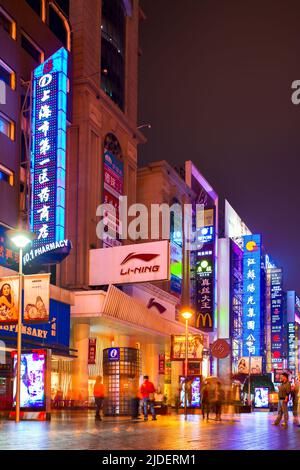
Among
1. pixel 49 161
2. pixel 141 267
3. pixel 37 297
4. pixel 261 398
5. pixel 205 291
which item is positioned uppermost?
pixel 49 161

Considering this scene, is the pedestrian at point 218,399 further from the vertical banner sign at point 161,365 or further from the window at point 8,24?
the vertical banner sign at point 161,365

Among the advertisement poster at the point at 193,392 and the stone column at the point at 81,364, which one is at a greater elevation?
the stone column at the point at 81,364

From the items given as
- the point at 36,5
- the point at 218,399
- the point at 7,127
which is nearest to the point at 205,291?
the point at 36,5

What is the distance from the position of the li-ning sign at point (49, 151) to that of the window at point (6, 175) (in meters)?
1.15

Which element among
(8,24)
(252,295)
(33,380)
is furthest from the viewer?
(252,295)

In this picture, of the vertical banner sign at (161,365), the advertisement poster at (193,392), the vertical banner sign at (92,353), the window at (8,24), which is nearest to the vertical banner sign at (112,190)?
the vertical banner sign at (92,353)

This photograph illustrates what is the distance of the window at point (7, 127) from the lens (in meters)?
39.0

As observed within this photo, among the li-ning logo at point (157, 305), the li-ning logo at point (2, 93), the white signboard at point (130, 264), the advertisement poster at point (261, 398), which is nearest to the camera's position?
the li-ning logo at point (2, 93)

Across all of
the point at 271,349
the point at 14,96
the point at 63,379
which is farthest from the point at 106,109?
the point at 271,349

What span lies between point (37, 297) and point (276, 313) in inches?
3628

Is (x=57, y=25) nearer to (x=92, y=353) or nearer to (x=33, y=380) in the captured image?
(x=92, y=353)

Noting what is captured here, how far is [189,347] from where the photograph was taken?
4509 cm

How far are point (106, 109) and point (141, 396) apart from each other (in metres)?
26.1

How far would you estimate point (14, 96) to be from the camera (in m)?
39.8
